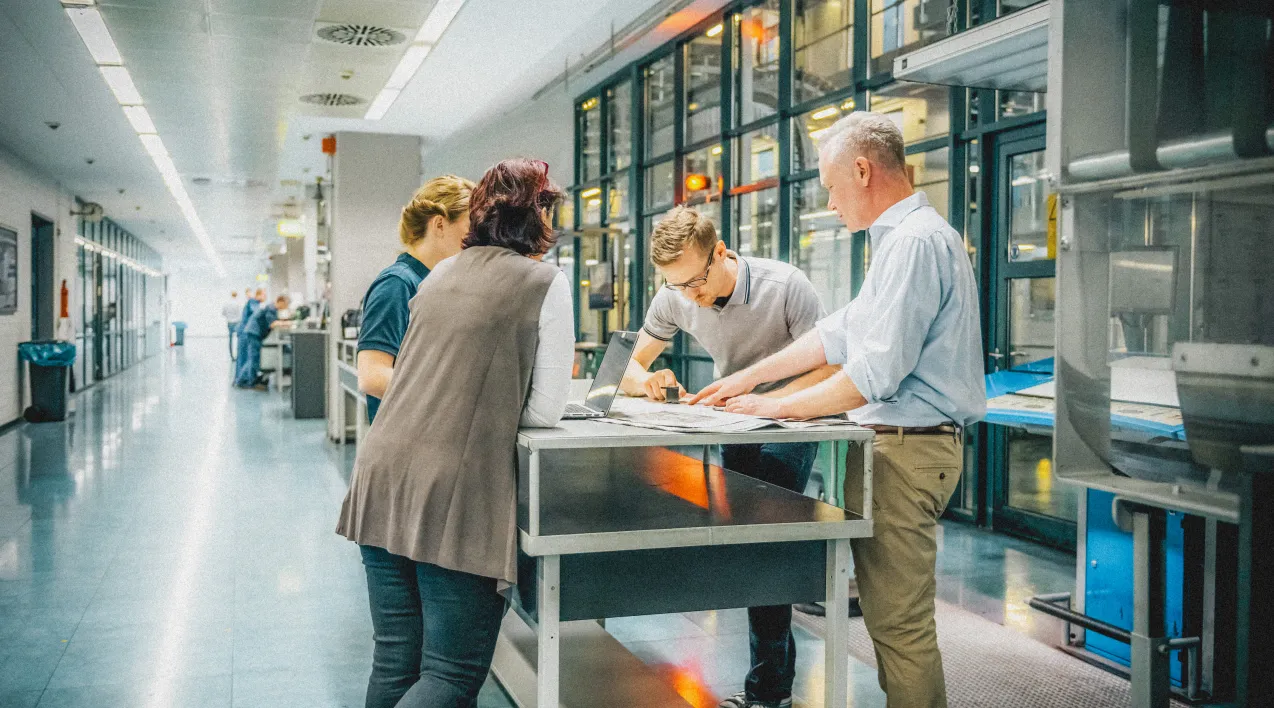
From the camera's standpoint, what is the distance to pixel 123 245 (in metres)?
19.8

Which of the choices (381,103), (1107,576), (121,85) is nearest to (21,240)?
(121,85)

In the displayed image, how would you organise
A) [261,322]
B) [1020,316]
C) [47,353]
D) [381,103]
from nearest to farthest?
[1020,316] < [381,103] < [47,353] < [261,322]

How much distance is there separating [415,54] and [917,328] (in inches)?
231

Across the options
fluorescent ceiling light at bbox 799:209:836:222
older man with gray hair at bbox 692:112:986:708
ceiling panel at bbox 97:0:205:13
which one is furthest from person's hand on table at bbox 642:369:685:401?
fluorescent ceiling light at bbox 799:209:836:222

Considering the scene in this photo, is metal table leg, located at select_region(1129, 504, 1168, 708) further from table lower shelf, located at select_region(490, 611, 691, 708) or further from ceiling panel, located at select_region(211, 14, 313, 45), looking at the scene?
ceiling panel, located at select_region(211, 14, 313, 45)

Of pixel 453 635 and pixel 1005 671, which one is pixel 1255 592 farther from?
pixel 1005 671

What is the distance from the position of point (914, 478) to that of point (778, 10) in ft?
19.0

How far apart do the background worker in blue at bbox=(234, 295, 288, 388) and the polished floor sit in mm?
7190

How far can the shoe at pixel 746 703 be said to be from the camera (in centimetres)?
257

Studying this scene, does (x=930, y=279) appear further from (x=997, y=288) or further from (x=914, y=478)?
(x=997, y=288)

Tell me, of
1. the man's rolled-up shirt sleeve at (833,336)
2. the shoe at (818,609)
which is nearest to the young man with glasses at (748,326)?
the man's rolled-up shirt sleeve at (833,336)

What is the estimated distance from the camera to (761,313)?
2.70 m

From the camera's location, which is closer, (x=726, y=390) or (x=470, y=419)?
(x=470, y=419)

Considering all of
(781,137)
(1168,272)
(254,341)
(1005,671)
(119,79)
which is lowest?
(1005,671)
